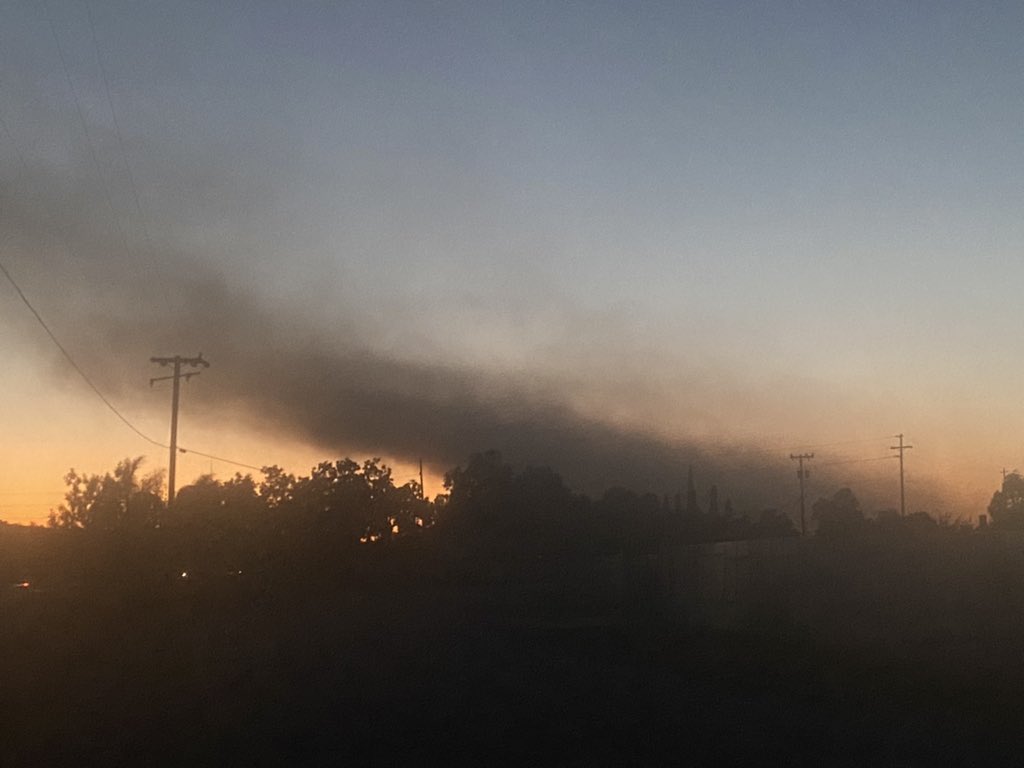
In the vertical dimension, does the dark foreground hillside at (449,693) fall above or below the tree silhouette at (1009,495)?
below

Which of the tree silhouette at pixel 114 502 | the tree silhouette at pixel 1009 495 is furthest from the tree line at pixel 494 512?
the tree silhouette at pixel 114 502

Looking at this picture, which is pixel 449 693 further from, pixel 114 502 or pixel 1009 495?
pixel 1009 495

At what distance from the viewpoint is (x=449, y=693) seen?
21.8 meters

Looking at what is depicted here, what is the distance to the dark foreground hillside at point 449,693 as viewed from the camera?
14.8 m

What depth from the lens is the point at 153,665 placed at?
28969 millimetres

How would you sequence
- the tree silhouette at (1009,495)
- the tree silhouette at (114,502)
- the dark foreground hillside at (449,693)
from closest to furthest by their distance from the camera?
the dark foreground hillside at (449,693), the tree silhouette at (114,502), the tree silhouette at (1009,495)

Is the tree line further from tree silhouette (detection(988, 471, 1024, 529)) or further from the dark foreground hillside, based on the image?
the dark foreground hillside

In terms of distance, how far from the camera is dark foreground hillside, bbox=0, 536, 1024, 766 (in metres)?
14.8

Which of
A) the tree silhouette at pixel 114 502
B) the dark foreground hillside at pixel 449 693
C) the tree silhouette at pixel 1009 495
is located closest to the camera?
the dark foreground hillside at pixel 449 693

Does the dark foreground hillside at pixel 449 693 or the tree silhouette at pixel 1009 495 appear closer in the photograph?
the dark foreground hillside at pixel 449 693

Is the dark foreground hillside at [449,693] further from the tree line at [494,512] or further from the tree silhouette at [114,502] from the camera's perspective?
the tree line at [494,512]

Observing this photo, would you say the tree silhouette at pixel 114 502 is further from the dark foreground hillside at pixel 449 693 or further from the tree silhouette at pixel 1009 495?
the tree silhouette at pixel 1009 495

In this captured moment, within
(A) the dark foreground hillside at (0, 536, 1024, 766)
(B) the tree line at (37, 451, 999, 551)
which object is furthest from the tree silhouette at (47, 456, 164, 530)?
(B) the tree line at (37, 451, 999, 551)

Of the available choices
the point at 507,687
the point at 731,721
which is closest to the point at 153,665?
the point at 507,687
